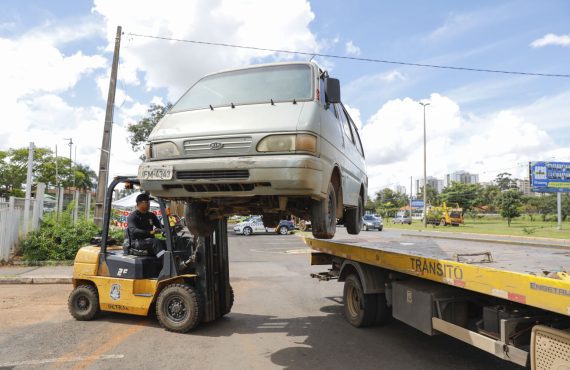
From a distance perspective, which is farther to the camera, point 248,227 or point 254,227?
point 254,227

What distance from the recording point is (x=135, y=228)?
20.5 feet

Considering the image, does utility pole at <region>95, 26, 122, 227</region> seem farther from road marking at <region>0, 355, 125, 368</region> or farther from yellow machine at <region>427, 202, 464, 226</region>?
yellow machine at <region>427, 202, 464, 226</region>

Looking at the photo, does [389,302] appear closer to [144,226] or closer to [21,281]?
[144,226]

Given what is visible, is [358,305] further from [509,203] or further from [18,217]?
[509,203]

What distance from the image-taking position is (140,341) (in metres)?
5.40

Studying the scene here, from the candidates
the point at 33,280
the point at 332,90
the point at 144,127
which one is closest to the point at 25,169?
the point at 144,127

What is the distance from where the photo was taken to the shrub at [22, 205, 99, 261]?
11711mm

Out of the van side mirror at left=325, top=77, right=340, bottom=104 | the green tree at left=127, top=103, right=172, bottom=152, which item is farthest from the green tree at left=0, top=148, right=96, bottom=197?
the van side mirror at left=325, top=77, right=340, bottom=104

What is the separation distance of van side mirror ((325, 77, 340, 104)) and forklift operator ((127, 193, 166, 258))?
3.24 meters

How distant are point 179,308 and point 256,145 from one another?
319cm

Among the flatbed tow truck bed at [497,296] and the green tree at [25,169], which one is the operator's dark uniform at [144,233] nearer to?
the flatbed tow truck bed at [497,296]

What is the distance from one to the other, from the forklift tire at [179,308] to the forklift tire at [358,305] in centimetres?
219

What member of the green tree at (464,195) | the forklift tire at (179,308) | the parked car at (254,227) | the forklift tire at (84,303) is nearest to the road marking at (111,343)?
the forklift tire at (179,308)

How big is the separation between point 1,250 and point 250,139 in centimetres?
1033
